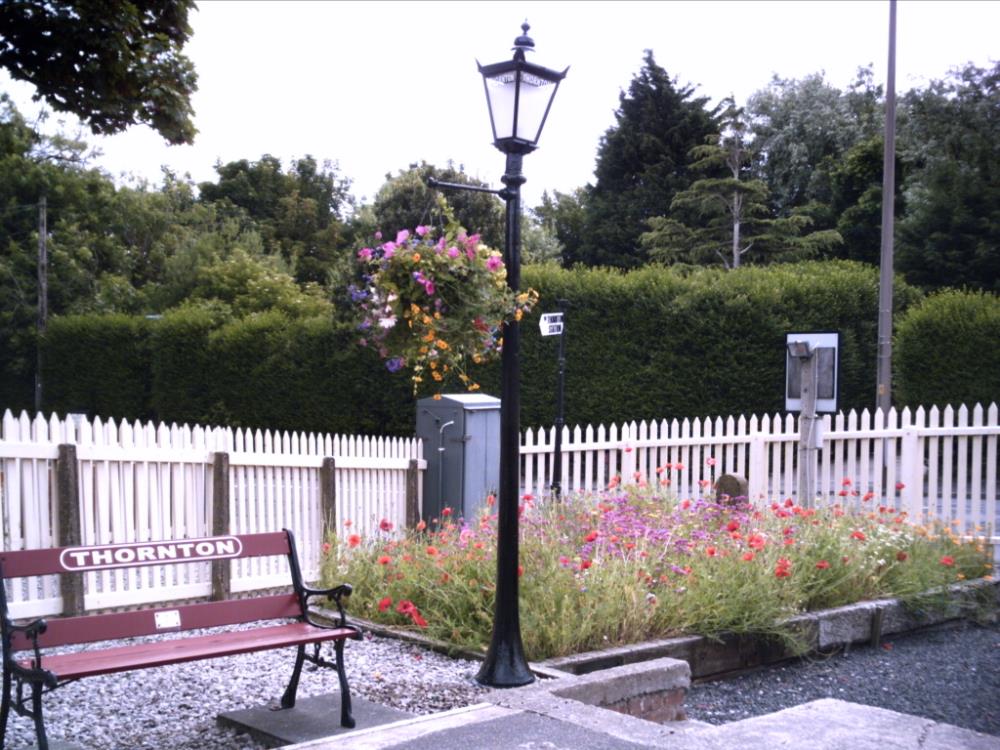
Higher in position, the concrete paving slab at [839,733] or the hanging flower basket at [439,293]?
the hanging flower basket at [439,293]

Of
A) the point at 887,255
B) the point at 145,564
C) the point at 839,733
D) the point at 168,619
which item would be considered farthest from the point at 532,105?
the point at 887,255

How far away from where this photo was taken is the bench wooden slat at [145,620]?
410 cm

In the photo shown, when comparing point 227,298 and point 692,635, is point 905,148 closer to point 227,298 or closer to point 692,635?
point 227,298

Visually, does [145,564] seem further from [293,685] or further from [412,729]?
[412,729]

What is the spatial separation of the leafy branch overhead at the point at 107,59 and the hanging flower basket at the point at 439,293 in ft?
23.4

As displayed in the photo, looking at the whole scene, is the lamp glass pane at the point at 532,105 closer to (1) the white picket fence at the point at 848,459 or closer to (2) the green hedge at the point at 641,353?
(1) the white picket fence at the point at 848,459

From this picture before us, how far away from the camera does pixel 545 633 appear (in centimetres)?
584

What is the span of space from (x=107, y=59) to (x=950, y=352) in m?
13.0

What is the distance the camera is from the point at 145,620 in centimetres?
439

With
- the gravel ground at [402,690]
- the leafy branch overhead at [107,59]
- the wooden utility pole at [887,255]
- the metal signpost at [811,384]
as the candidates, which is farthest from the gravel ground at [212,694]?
the wooden utility pole at [887,255]

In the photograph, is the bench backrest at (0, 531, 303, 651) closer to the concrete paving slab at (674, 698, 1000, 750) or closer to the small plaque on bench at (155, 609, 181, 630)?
the small plaque on bench at (155, 609, 181, 630)

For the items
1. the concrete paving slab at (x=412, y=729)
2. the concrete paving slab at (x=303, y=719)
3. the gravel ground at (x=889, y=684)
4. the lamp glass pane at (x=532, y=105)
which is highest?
the lamp glass pane at (x=532, y=105)

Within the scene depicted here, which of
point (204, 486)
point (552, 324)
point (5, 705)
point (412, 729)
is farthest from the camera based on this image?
point (552, 324)

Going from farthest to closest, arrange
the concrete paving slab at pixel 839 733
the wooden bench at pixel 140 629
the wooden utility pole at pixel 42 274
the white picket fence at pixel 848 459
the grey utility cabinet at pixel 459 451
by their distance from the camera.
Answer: the wooden utility pole at pixel 42 274, the white picket fence at pixel 848 459, the grey utility cabinet at pixel 459 451, the concrete paving slab at pixel 839 733, the wooden bench at pixel 140 629
